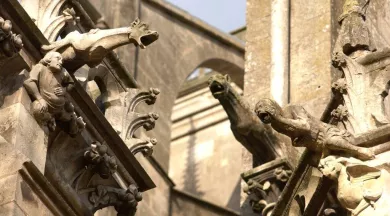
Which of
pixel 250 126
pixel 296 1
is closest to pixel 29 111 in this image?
pixel 250 126

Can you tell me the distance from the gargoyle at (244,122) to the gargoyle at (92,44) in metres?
2.61

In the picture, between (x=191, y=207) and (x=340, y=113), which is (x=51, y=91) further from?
(x=191, y=207)

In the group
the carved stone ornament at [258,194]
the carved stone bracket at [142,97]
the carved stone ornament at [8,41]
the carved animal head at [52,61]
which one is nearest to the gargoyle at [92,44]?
the carved animal head at [52,61]

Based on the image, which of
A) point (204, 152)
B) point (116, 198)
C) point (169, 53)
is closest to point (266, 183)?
point (116, 198)

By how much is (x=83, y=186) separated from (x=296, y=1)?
19.9 ft

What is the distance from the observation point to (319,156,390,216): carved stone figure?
12.9 m

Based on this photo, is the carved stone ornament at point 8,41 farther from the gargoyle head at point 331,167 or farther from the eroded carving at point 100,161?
the gargoyle head at point 331,167

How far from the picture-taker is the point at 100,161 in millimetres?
13984

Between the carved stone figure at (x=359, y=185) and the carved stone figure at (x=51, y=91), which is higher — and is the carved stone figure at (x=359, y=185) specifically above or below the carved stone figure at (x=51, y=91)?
below

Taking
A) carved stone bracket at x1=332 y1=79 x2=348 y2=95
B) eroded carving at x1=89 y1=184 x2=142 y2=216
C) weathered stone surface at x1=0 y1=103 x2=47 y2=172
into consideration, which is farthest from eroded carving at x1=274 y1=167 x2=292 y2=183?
weathered stone surface at x1=0 y1=103 x2=47 y2=172

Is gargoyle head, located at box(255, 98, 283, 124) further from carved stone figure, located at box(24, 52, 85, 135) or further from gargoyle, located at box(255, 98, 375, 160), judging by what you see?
carved stone figure, located at box(24, 52, 85, 135)

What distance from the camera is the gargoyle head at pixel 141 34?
13789 mm

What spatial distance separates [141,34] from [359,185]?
5.89 ft

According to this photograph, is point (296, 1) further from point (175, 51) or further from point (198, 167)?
point (198, 167)
